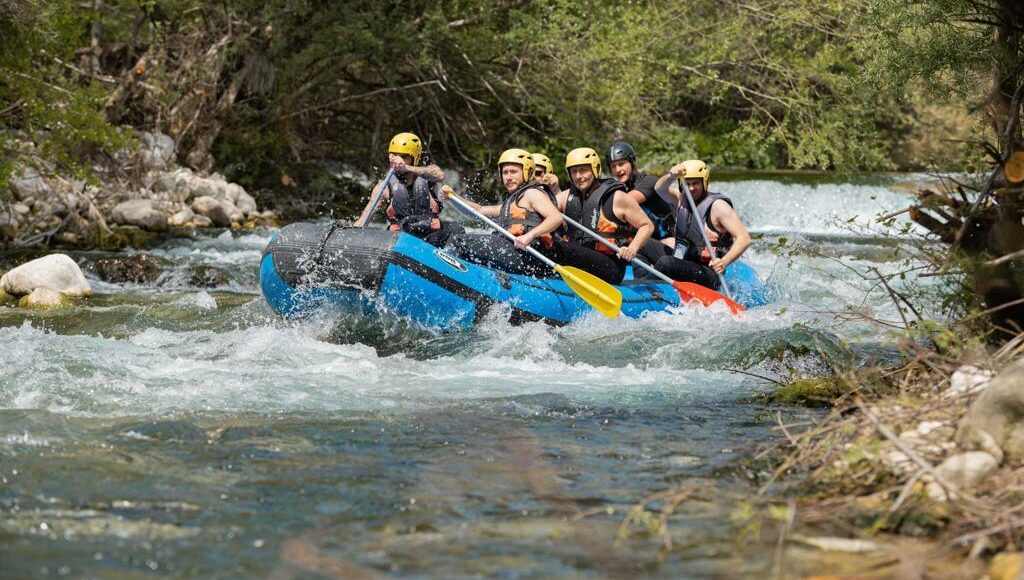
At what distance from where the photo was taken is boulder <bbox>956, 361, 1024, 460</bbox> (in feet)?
13.7

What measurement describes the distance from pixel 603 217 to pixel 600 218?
0.07 ft

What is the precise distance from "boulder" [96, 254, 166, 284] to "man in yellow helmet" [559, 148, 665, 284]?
440 centimetres

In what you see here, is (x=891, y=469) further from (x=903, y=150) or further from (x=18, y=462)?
(x=903, y=150)

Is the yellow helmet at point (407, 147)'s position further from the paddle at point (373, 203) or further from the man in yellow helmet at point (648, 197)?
the man in yellow helmet at point (648, 197)

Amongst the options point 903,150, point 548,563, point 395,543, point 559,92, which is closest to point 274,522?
point 395,543

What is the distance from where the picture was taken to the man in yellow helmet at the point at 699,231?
31.0 feet

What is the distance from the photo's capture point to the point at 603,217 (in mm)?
9250

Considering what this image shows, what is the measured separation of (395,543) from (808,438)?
1573 mm

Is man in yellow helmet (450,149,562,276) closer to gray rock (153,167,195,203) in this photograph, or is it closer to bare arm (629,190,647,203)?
bare arm (629,190,647,203)

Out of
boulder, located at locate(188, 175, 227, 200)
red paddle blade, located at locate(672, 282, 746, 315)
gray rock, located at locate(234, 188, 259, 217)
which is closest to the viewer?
red paddle blade, located at locate(672, 282, 746, 315)

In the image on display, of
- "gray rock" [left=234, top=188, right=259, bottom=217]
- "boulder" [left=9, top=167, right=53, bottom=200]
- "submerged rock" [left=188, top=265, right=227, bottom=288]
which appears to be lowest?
"gray rock" [left=234, top=188, right=259, bottom=217]

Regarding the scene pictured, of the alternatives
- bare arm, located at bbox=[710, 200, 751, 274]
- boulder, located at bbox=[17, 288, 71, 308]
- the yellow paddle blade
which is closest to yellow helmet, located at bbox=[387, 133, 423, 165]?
the yellow paddle blade

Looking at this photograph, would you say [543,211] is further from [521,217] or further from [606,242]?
[606,242]

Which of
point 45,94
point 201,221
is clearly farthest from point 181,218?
point 45,94
